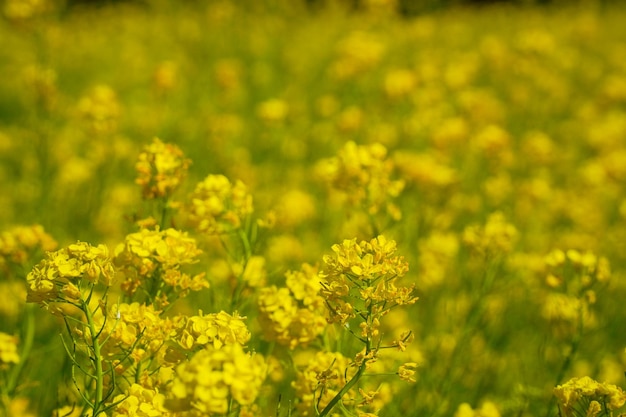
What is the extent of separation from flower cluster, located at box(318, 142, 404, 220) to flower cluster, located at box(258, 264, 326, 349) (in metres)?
0.66

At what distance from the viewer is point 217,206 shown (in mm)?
1816

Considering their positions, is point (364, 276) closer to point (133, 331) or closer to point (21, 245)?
point (133, 331)

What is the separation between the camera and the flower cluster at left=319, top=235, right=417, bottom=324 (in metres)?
1.25

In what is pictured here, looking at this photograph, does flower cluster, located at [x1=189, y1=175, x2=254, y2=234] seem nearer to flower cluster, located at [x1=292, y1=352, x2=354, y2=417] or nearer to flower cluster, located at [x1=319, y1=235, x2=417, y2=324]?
flower cluster, located at [x1=292, y1=352, x2=354, y2=417]

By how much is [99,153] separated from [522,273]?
1982 millimetres

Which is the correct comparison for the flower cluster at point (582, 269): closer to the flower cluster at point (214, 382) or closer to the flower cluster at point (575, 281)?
the flower cluster at point (575, 281)

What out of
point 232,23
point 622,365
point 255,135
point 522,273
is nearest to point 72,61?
point 232,23

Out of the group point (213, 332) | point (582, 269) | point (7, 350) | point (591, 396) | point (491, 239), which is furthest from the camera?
point (491, 239)

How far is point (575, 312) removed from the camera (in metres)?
2.13

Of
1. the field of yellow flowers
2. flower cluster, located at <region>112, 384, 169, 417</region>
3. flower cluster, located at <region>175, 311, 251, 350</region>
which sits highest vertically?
flower cluster, located at <region>175, 311, 251, 350</region>

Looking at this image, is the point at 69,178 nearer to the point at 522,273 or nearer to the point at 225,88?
the point at 225,88

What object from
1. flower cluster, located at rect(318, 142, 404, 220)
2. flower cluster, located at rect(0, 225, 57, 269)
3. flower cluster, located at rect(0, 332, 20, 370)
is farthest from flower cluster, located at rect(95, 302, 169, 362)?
flower cluster, located at rect(318, 142, 404, 220)

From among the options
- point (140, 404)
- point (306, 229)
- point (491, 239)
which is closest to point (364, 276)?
point (140, 404)

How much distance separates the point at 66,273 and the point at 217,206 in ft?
2.07
